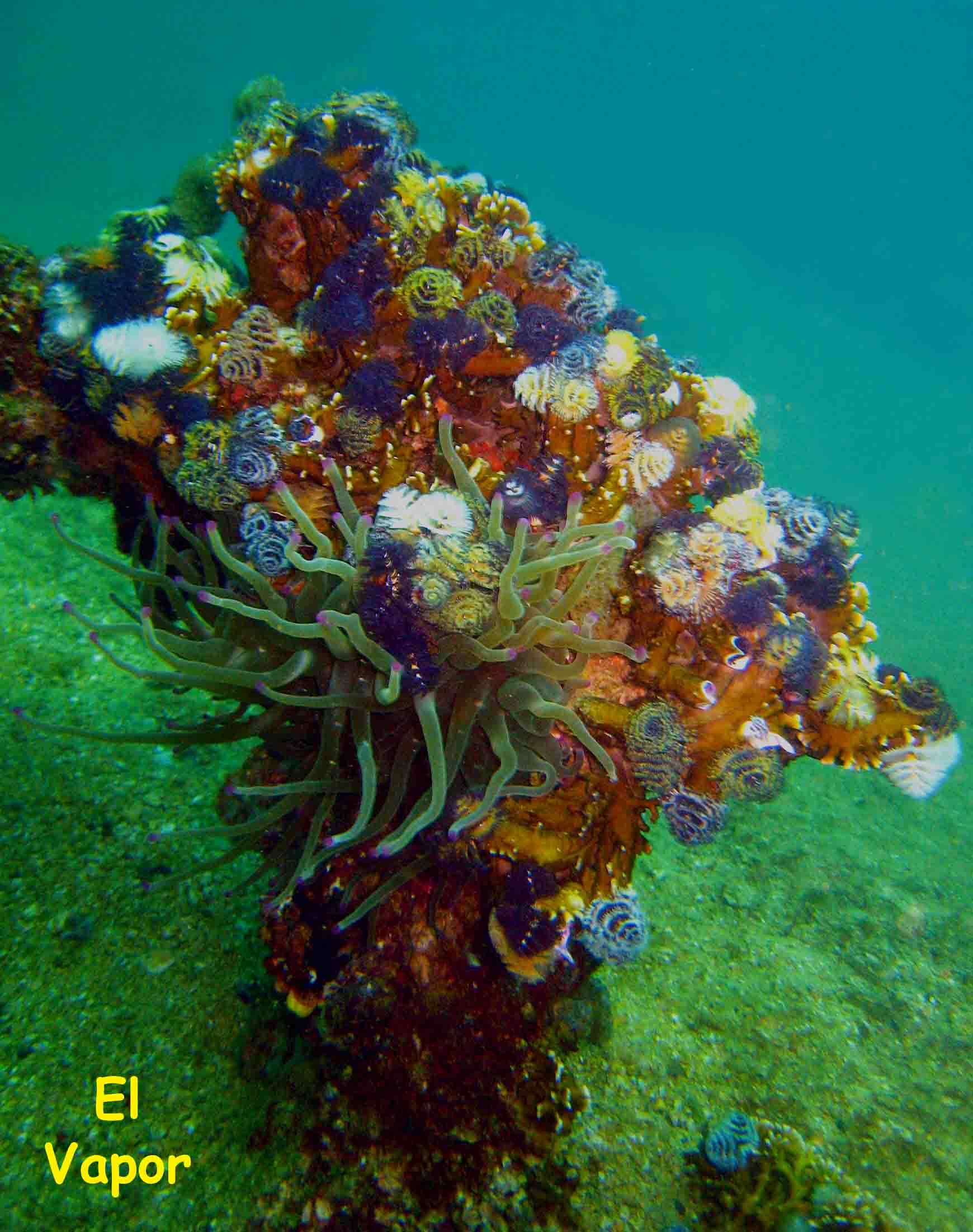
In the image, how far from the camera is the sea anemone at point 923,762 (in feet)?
11.2

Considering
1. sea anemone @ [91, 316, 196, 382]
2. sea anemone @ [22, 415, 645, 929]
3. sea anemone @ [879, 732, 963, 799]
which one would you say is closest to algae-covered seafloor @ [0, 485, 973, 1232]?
sea anemone @ [22, 415, 645, 929]

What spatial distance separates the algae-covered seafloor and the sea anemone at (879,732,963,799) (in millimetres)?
1921

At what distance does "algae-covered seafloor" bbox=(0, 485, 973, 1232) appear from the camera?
3.25m

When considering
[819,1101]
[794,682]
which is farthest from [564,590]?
[819,1101]

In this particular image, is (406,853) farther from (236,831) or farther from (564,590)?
(564,590)

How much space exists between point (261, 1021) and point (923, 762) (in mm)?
3734

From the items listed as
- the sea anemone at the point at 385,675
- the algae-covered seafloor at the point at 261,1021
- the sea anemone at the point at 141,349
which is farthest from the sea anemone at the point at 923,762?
the sea anemone at the point at 141,349

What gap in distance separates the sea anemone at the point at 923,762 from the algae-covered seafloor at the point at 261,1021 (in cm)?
192

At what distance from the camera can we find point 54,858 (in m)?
4.34

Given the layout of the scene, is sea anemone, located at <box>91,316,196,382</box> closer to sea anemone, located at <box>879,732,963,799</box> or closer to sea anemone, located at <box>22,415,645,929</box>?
sea anemone, located at <box>22,415,645,929</box>

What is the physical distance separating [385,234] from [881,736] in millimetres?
3546

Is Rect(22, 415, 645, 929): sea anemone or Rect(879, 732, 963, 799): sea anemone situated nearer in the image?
Rect(22, 415, 645, 929): sea anemone

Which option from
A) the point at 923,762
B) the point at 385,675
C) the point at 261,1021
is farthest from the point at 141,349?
the point at 923,762

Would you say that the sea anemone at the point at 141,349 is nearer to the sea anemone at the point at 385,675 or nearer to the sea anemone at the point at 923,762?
the sea anemone at the point at 385,675
